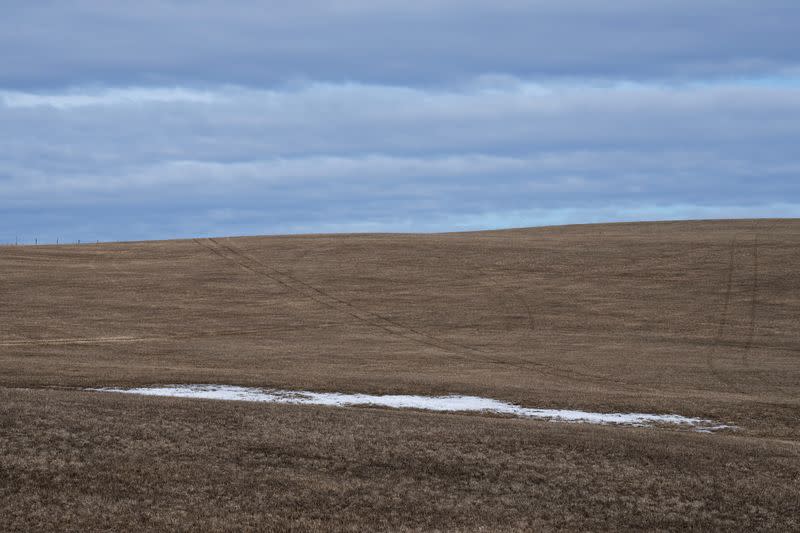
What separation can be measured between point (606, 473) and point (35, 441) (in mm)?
12510

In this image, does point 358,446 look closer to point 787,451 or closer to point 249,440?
point 249,440

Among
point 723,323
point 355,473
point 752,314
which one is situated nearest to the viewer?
point 355,473

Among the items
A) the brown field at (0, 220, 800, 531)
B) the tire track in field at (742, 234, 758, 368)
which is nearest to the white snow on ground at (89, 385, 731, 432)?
the brown field at (0, 220, 800, 531)

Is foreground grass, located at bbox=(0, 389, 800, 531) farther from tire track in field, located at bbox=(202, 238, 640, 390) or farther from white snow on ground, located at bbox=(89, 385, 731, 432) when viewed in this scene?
tire track in field, located at bbox=(202, 238, 640, 390)

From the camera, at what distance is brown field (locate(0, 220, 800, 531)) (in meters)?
16.5

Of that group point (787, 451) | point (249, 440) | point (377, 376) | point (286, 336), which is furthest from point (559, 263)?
point (249, 440)

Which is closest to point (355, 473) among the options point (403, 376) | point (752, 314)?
point (403, 376)

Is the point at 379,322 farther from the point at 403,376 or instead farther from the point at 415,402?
the point at 415,402

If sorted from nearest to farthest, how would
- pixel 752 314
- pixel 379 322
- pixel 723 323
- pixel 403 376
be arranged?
1. pixel 403 376
2. pixel 723 323
3. pixel 379 322
4. pixel 752 314

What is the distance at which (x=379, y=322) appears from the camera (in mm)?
53000

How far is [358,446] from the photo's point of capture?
19.8 metres

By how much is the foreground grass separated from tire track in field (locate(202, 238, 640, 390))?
1586 centimetres

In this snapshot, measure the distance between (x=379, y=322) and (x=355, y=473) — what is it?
115ft

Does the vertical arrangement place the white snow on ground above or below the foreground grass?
below
